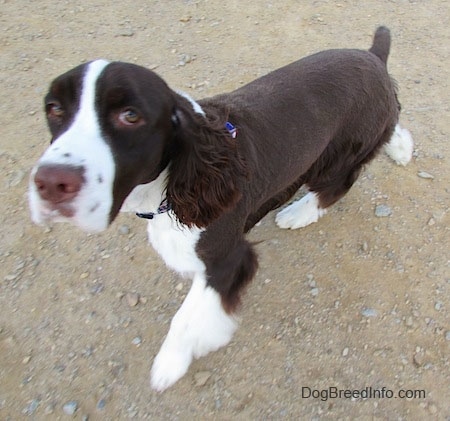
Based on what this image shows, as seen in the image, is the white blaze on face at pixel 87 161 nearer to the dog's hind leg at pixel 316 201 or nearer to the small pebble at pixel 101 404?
the small pebble at pixel 101 404

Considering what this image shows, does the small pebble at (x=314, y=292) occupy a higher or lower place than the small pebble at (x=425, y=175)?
lower

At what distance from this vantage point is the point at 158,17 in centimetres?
467

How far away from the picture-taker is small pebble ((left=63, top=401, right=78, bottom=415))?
7.98ft

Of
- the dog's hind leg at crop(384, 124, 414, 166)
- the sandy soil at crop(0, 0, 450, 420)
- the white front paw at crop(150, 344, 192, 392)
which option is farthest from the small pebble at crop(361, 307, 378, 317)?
the dog's hind leg at crop(384, 124, 414, 166)

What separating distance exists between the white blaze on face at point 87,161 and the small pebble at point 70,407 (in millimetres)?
1366

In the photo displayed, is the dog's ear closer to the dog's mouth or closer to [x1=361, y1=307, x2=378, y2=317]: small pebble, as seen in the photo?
the dog's mouth

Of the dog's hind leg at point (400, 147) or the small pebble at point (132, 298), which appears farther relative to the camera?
the dog's hind leg at point (400, 147)

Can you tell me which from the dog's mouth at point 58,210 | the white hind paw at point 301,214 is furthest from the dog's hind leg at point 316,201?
the dog's mouth at point 58,210

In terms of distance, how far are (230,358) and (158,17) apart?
3.54m

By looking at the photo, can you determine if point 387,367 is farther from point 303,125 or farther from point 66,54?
point 66,54

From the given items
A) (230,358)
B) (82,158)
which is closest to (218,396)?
(230,358)

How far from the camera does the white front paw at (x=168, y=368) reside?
8.21 ft

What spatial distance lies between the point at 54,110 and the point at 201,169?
1.91 ft

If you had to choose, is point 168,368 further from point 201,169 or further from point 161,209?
point 201,169
